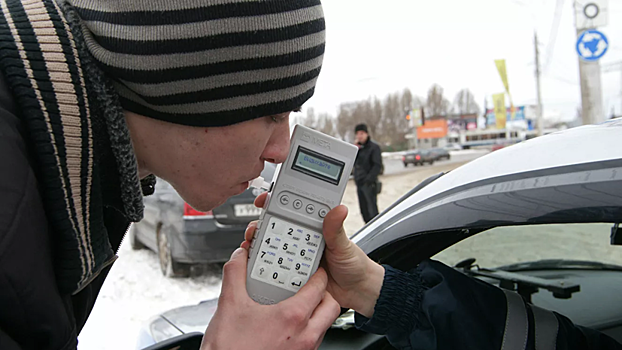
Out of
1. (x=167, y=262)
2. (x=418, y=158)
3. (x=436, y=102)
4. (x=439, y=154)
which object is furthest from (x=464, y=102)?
(x=167, y=262)

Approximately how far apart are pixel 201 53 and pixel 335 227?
20.5 inches

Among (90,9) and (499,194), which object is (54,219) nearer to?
(90,9)

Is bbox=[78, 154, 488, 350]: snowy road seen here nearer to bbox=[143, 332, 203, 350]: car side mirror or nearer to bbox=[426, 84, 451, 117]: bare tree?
bbox=[143, 332, 203, 350]: car side mirror

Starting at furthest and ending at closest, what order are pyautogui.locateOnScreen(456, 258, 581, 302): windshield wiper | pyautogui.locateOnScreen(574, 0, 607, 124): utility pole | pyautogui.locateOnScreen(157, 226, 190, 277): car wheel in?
pyautogui.locateOnScreen(574, 0, 607, 124): utility pole → pyautogui.locateOnScreen(157, 226, 190, 277): car wheel → pyautogui.locateOnScreen(456, 258, 581, 302): windshield wiper

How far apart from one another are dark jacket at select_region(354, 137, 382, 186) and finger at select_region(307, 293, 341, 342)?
20.5 ft

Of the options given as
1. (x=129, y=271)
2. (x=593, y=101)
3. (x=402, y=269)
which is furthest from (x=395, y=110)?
(x=402, y=269)

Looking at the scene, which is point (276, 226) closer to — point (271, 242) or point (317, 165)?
point (271, 242)

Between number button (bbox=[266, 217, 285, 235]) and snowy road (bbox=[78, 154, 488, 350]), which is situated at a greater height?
number button (bbox=[266, 217, 285, 235])

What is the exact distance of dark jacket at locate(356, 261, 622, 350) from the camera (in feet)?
3.83

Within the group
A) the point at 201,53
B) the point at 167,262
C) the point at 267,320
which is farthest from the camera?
the point at 167,262

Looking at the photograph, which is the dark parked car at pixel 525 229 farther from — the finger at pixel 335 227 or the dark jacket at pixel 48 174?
the dark jacket at pixel 48 174

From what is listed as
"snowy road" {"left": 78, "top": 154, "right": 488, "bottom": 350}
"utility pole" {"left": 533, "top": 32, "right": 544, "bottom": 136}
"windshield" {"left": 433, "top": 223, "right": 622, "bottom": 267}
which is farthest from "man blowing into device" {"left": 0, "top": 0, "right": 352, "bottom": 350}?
"utility pole" {"left": 533, "top": 32, "right": 544, "bottom": 136}

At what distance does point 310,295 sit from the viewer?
1005 mm

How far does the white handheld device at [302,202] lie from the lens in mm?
1106
